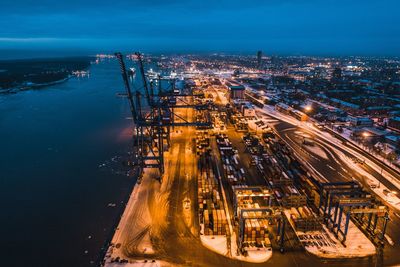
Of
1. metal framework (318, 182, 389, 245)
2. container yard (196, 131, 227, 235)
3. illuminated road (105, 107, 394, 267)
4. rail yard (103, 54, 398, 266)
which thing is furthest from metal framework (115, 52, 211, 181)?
metal framework (318, 182, 389, 245)

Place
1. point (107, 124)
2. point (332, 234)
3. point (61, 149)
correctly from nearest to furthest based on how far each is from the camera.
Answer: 1. point (332, 234)
2. point (61, 149)
3. point (107, 124)

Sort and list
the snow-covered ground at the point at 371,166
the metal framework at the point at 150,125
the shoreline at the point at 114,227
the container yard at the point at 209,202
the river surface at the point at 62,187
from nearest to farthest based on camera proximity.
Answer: the shoreline at the point at 114,227
the river surface at the point at 62,187
the container yard at the point at 209,202
the snow-covered ground at the point at 371,166
the metal framework at the point at 150,125

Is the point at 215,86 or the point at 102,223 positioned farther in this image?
the point at 215,86

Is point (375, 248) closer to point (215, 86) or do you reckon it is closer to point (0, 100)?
point (215, 86)

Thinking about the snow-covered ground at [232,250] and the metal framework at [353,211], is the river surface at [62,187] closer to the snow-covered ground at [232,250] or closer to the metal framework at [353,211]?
the snow-covered ground at [232,250]

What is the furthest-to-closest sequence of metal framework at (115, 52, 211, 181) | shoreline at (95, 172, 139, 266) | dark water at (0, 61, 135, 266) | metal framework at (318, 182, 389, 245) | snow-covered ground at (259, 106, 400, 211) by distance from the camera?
metal framework at (115, 52, 211, 181), snow-covered ground at (259, 106, 400, 211), dark water at (0, 61, 135, 266), metal framework at (318, 182, 389, 245), shoreline at (95, 172, 139, 266)

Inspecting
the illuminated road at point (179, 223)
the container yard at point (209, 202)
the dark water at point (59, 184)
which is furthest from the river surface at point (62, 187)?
the container yard at point (209, 202)

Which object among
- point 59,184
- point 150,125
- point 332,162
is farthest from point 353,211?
Result: point 59,184

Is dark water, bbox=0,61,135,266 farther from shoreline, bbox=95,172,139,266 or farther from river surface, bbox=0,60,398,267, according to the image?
shoreline, bbox=95,172,139,266

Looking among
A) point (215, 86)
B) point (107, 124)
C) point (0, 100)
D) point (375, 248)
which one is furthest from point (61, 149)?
point (215, 86)
